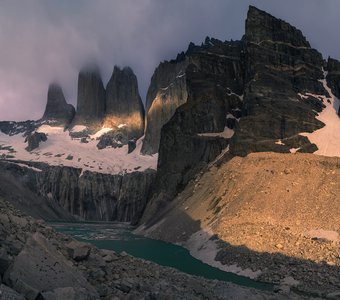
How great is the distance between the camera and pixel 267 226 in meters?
56.8

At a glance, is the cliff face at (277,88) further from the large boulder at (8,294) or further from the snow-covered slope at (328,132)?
the large boulder at (8,294)

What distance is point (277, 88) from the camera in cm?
10544

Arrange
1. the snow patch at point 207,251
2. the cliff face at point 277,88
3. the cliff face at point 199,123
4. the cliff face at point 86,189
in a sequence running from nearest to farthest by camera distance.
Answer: the snow patch at point 207,251, the cliff face at point 277,88, the cliff face at point 199,123, the cliff face at point 86,189

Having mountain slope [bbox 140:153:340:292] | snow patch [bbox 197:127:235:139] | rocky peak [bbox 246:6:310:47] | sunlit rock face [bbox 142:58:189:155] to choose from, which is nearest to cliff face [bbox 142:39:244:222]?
snow patch [bbox 197:127:235:139]

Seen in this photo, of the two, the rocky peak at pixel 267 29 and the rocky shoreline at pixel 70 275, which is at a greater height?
the rocky peak at pixel 267 29

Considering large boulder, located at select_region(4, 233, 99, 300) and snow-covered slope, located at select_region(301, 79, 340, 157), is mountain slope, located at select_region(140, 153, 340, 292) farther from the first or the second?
large boulder, located at select_region(4, 233, 99, 300)

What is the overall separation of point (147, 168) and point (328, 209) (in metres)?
130

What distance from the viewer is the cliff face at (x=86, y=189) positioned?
573 feet

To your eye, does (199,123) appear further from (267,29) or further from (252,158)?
(267,29)

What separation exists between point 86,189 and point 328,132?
390 feet

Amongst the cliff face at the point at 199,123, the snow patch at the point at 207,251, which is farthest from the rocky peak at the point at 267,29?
the snow patch at the point at 207,251

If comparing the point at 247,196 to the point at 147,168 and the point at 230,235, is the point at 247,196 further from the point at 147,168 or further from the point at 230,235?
the point at 147,168

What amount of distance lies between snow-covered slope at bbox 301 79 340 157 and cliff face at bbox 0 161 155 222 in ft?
271

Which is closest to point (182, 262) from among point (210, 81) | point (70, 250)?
point (70, 250)
